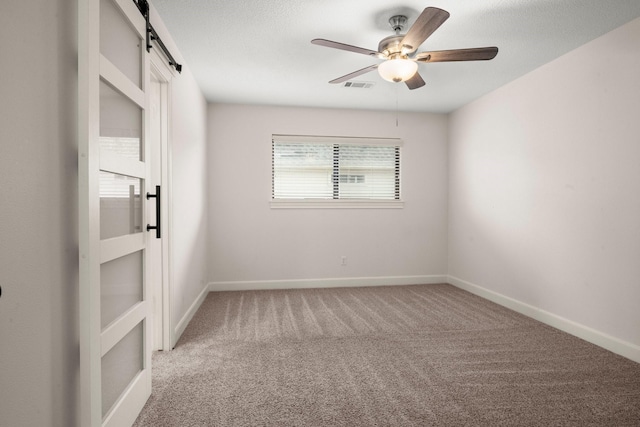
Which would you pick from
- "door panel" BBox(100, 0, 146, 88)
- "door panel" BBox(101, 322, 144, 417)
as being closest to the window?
"door panel" BBox(100, 0, 146, 88)

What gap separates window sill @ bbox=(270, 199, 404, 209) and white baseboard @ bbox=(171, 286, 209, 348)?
1426 millimetres

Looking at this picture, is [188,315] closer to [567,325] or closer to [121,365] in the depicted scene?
[121,365]

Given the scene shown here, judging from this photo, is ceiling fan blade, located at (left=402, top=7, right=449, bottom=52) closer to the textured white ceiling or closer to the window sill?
the textured white ceiling

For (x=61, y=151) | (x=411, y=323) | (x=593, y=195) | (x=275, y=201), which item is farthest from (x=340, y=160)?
(x=61, y=151)

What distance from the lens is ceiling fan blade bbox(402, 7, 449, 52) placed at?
196cm

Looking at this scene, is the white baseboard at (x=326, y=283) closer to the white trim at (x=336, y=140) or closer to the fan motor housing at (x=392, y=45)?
the white trim at (x=336, y=140)

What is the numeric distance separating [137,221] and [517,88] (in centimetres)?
388

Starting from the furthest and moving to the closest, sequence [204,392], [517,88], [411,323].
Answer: [517,88] → [411,323] → [204,392]

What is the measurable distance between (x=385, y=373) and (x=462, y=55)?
2.22 metres

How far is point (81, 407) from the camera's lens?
1334 millimetres

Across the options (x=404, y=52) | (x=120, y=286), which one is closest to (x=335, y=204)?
(x=404, y=52)

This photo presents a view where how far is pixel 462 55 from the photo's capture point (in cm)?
246

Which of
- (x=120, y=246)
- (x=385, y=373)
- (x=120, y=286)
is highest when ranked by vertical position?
(x=120, y=246)

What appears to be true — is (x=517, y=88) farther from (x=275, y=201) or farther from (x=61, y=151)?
(x=61, y=151)
